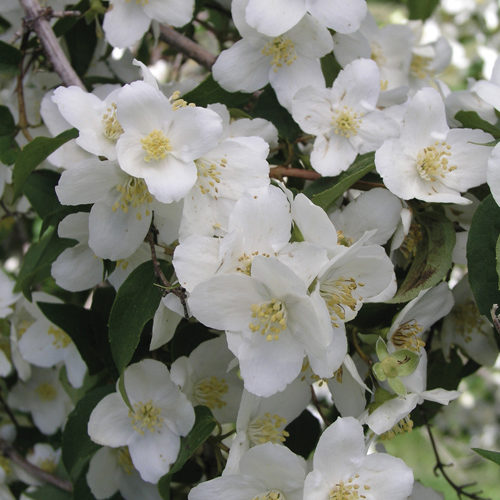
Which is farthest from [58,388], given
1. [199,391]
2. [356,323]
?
[356,323]

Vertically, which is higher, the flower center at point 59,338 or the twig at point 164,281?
the twig at point 164,281

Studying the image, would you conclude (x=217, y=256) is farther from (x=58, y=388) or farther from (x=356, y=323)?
(x=58, y=388)

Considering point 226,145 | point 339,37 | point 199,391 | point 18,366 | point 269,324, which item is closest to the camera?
point 269,324

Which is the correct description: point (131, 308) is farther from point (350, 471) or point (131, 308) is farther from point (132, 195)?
point (350, 471)

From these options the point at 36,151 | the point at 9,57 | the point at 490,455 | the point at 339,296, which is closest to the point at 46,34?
the point at 9,57

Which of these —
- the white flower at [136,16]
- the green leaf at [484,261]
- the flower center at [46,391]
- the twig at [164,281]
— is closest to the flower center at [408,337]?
the green leaf at [484,261]

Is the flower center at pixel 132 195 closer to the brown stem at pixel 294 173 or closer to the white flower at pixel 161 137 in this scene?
the white flower at pixel 161 137
